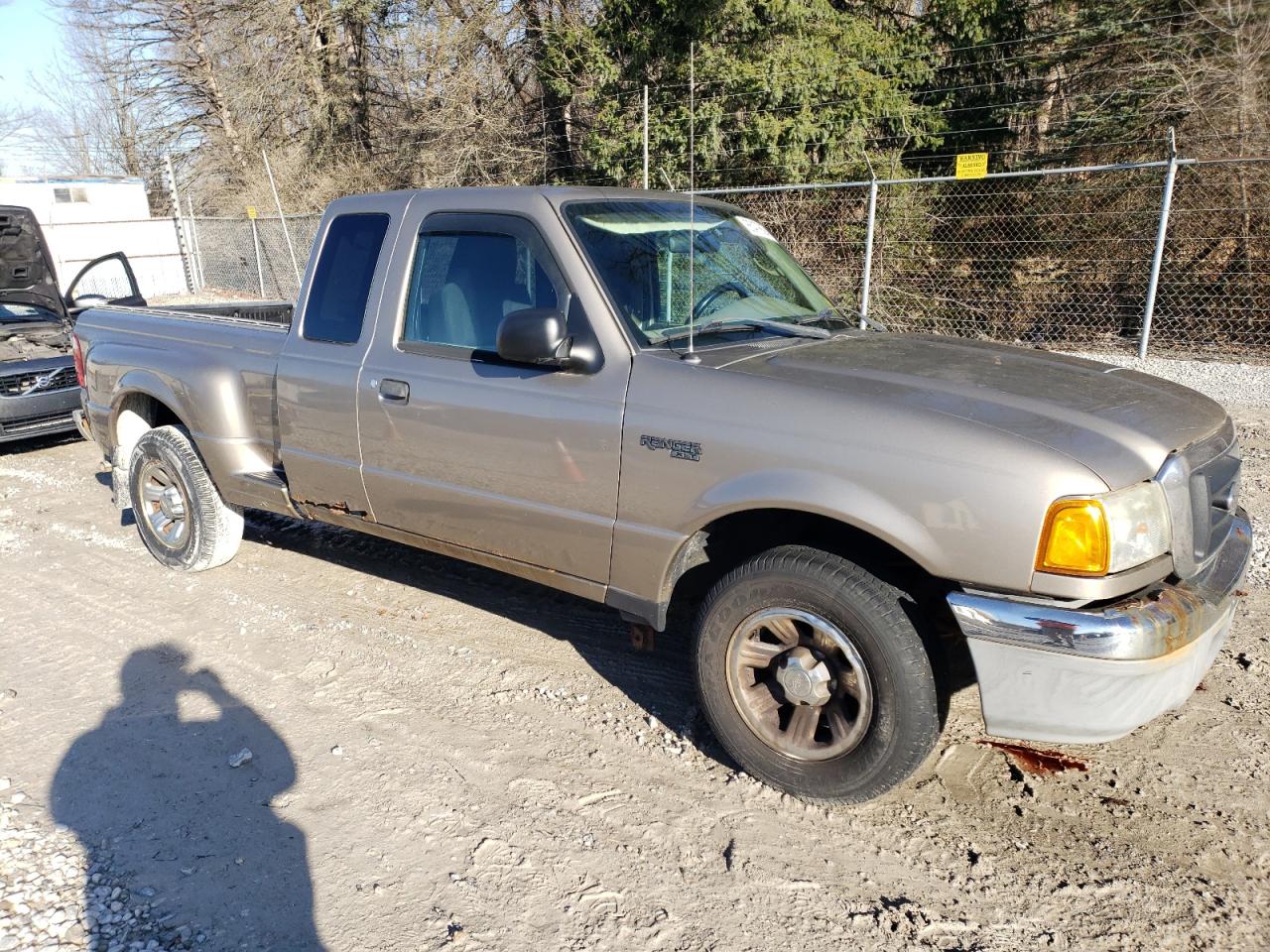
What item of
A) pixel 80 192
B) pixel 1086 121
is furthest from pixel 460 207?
pixel 80 192

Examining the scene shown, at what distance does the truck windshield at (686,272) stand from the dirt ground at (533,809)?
1.63 m

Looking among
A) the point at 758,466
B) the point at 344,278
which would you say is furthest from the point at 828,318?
the point at 344,278

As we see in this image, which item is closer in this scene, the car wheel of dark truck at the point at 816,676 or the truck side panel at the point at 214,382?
the car wheel of dark truck at the point at 816,676

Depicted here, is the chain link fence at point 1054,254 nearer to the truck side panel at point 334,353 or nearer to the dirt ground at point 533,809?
the truck side panel at point 334,353

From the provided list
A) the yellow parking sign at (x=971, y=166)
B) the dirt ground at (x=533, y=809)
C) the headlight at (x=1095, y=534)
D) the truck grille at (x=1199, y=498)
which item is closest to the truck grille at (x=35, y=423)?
the dirt ground at (x=533, y=809)

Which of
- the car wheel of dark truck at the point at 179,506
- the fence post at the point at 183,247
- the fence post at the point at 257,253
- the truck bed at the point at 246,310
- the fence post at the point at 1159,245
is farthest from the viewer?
the fence post at the point at 183,247

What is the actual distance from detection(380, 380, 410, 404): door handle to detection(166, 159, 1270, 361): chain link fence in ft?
23.3

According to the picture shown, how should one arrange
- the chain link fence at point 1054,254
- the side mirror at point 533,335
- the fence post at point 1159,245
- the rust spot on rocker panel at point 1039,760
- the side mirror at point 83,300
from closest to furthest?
the side mirror at point 533,335
the rust spot on rocker panel at point 1039,760
the fence post at point 1159,245
the side mirror at point 83,300
the chain link fence at point 1054,254

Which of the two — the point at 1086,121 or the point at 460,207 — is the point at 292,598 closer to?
the point at 460,207

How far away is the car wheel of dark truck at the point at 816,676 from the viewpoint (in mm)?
2732

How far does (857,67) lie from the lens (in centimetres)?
1320

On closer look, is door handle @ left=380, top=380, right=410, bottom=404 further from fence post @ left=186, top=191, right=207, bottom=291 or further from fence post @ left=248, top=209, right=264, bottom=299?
fence post @ left=186, top=191, right=207, bottom=291

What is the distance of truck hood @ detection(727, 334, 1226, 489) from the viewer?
255cm

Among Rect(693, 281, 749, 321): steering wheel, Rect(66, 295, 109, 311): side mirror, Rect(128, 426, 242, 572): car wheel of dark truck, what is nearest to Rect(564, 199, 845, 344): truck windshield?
Rect(693, 281, 749, 321): steering wheel
